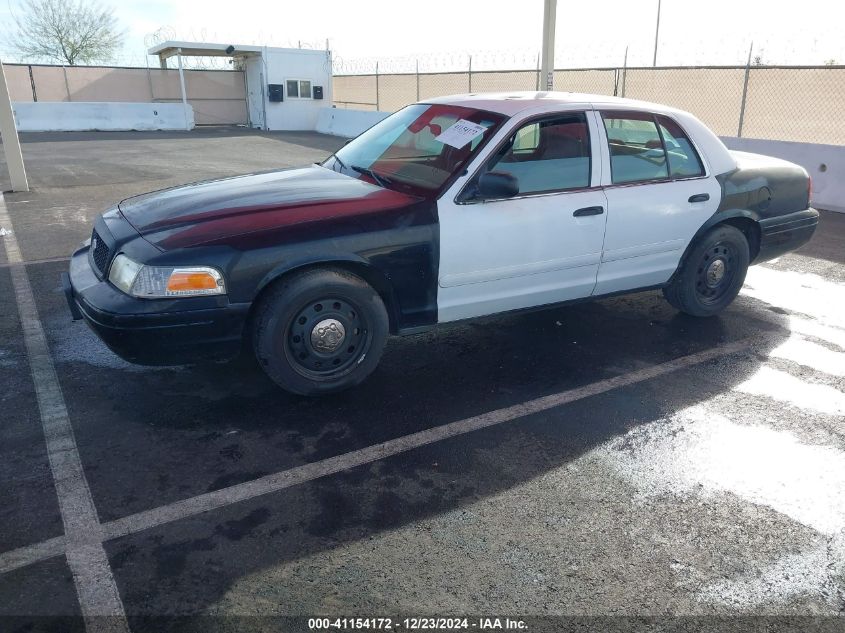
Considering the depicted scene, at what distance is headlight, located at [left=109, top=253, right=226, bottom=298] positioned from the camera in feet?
11.4

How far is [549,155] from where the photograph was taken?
175 inches

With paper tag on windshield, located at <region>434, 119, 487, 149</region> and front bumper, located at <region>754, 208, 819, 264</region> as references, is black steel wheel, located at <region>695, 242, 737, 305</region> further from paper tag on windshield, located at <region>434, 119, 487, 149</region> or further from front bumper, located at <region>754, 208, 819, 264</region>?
paper tag on windshield, located at <region>434, 119, 487, 149</region>

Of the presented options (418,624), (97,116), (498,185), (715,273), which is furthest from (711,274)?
(97,116)

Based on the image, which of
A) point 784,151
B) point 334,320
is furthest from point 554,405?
point 784,151

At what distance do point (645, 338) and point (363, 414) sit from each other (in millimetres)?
2414

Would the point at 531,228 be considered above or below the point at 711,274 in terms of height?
above

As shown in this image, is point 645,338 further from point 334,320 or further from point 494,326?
point 334,320

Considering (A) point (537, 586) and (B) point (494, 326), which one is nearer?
(A) point (537, 586)

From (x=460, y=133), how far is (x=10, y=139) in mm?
8957

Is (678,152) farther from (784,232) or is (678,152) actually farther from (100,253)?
(100,253)

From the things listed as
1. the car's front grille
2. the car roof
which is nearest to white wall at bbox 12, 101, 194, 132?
the car's front grille

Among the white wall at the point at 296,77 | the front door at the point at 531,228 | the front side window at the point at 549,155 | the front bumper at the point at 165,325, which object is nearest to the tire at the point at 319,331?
the front bumper at the point at 165,325

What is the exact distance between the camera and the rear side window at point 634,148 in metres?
4.60

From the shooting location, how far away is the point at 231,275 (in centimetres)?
353
